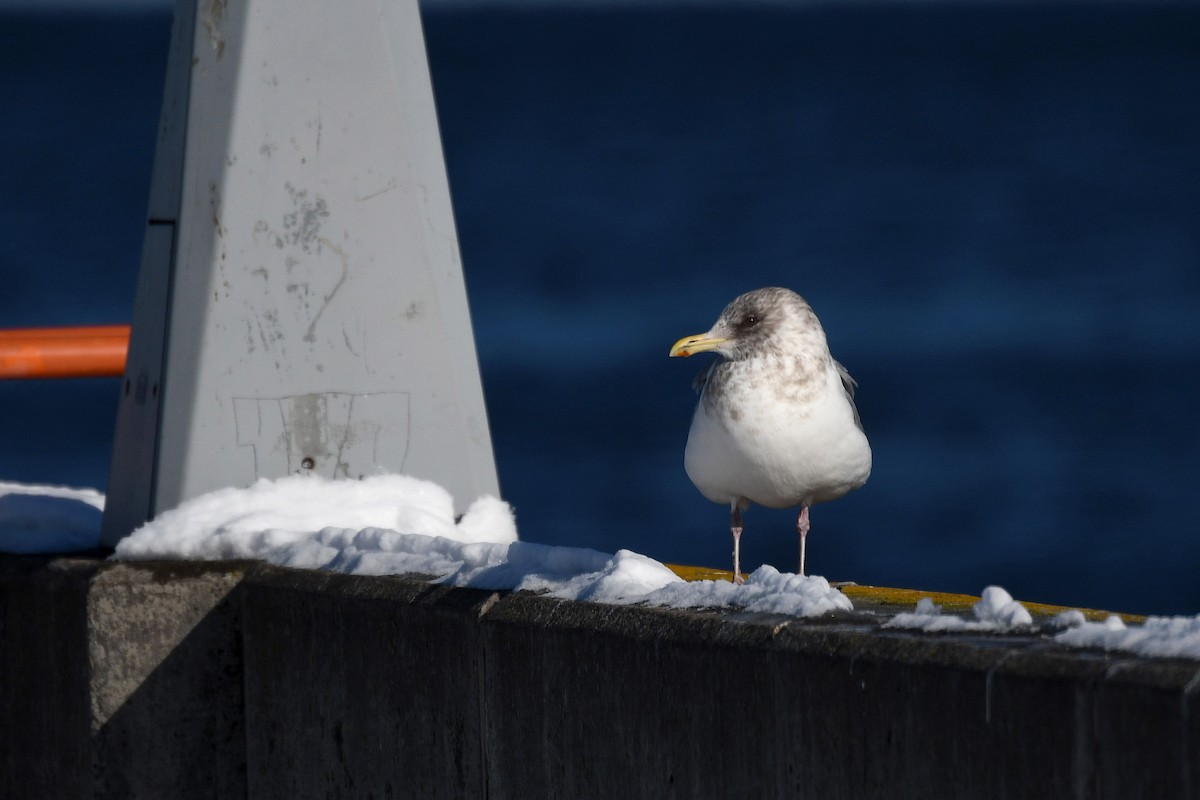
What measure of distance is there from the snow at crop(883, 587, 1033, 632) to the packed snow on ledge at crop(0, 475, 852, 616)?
0.19 m

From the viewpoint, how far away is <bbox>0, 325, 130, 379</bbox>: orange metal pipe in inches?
211

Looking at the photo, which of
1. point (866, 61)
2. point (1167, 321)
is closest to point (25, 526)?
point (1167, 321)

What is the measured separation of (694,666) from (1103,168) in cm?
5618

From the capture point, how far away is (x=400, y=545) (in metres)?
3.64

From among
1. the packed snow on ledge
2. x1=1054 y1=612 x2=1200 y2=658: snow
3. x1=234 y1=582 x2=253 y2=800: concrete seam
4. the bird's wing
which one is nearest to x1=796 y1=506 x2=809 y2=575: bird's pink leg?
the bird's wing

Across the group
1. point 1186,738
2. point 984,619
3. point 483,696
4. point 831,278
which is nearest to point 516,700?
point 483,696

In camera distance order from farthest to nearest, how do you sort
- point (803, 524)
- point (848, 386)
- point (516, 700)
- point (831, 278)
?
point (831, 278) < point (848, 386) < point (803, 524) < point (516, 700)

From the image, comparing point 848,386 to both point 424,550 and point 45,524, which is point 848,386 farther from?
point 45,524

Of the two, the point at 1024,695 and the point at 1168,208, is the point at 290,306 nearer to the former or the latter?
the point at 1024,695

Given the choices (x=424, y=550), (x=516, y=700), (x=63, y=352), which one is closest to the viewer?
(x=516, y=700)

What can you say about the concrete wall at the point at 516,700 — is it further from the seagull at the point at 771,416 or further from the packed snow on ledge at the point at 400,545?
the seagull at the point at 771,416

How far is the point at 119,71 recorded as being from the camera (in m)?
61.0

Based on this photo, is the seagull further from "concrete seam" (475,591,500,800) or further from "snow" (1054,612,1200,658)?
"snow" (1054,612,1200,658)

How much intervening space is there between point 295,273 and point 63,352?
1.47 m
